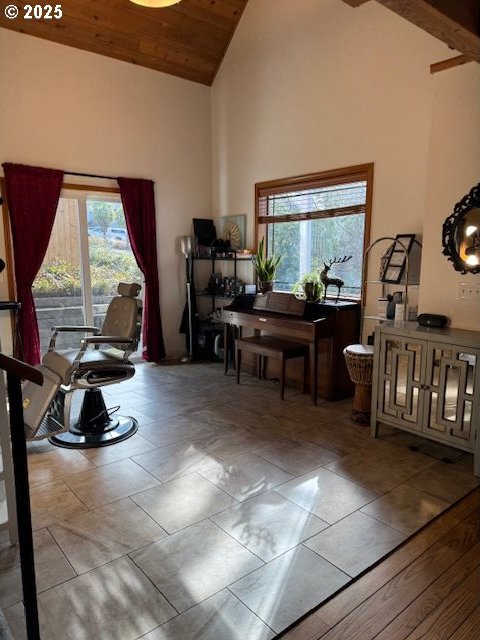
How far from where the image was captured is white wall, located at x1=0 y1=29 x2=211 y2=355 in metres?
4.34

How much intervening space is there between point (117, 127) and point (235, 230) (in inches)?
69.2

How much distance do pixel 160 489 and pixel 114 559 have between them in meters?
0.60

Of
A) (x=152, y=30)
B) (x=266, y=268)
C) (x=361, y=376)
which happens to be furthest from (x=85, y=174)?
(x=361, y=376)

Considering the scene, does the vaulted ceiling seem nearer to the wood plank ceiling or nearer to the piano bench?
the wood plank ceiling

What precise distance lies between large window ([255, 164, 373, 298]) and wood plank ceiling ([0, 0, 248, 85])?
5.67 ft

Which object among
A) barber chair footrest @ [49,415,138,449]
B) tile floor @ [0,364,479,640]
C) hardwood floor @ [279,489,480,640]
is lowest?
hardwood floor @ [279,489,480,640]

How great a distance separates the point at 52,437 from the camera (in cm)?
320

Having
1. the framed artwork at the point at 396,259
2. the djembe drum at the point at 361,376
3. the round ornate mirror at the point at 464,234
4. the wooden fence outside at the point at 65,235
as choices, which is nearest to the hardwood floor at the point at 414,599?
the djembe drum at the point at 361,376

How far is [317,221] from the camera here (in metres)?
4.68

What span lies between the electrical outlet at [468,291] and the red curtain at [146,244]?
11.4ft

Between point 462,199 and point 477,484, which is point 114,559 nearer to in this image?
point 477,484

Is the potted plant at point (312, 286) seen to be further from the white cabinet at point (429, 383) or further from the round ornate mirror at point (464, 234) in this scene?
the round ornate mirror at point (464, 234)

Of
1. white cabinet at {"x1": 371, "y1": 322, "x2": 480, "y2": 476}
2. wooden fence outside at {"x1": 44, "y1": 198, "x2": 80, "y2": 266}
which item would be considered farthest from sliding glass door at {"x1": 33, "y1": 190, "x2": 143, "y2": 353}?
white cabinet at {"x1": 371, "y1": 322, "x2": 480, "y2": 476}

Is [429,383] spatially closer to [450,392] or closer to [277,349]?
[450,392]
